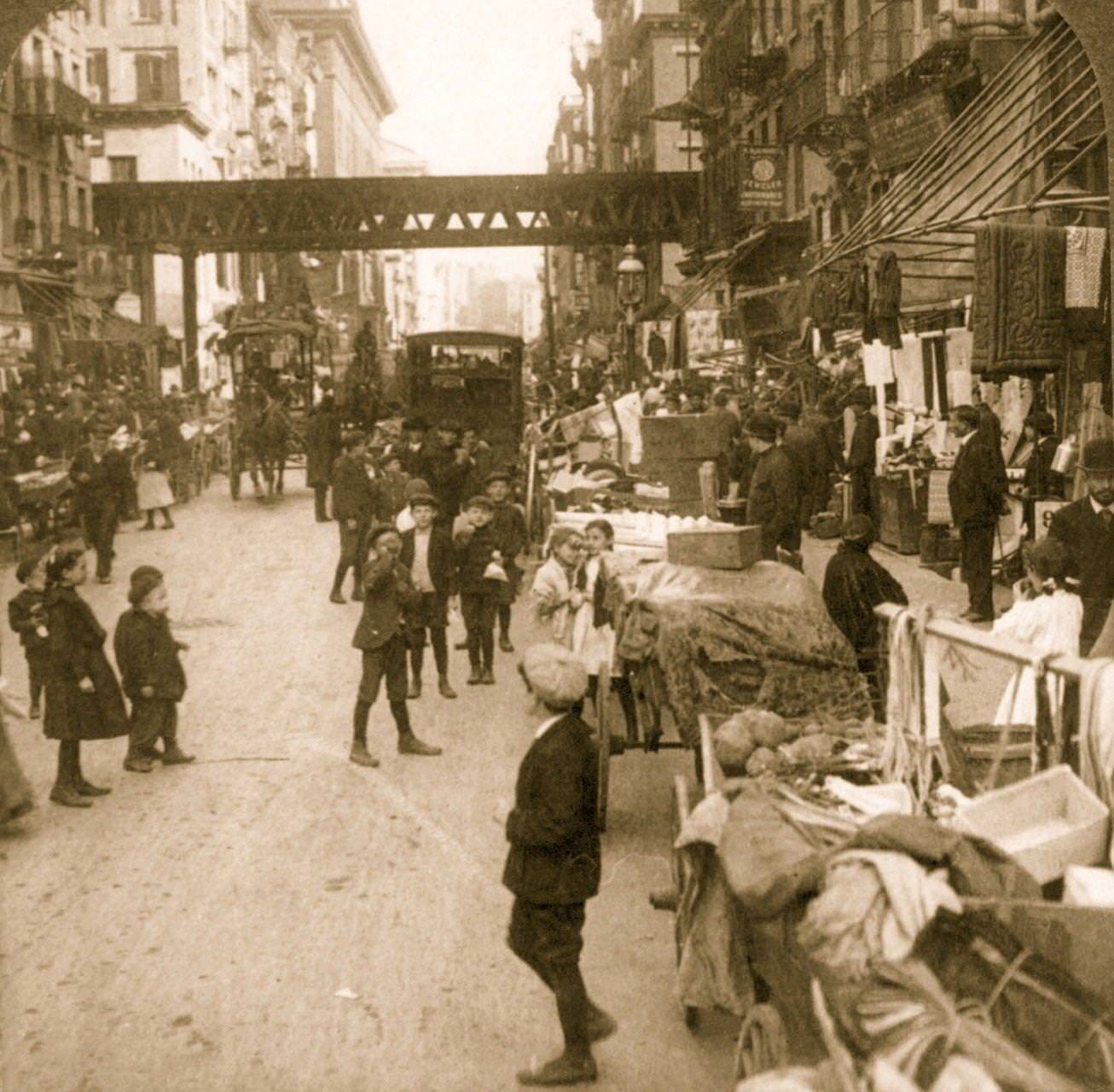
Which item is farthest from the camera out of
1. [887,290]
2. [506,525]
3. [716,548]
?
[506,525]

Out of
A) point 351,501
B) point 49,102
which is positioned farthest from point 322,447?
point 49,102

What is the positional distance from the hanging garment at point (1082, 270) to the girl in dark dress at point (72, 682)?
666cm

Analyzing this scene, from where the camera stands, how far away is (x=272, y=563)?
2367cm

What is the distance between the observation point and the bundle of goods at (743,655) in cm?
901

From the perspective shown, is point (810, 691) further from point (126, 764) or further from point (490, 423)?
point (490, 423)

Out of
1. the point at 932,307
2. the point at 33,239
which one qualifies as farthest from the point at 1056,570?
the point at 33,239

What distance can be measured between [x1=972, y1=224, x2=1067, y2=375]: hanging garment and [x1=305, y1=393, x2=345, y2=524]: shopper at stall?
51.0 feet

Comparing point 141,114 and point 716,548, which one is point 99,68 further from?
point 716,548

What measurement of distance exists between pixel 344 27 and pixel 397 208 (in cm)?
7878

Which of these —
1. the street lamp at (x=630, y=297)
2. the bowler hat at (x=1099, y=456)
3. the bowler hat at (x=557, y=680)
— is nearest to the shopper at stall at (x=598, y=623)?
the bowler hat at (x=1099, y=456)

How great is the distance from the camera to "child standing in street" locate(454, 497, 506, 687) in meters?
15.1

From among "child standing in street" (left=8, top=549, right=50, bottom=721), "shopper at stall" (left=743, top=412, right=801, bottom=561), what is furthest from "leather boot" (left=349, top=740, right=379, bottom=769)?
"shopper at stall" (left=743, top=412, right=801, bottom=561)

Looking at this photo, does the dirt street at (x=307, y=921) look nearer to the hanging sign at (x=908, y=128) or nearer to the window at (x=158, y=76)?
the hanging sign at (x=908, y=128)

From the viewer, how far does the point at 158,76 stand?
6569cm
